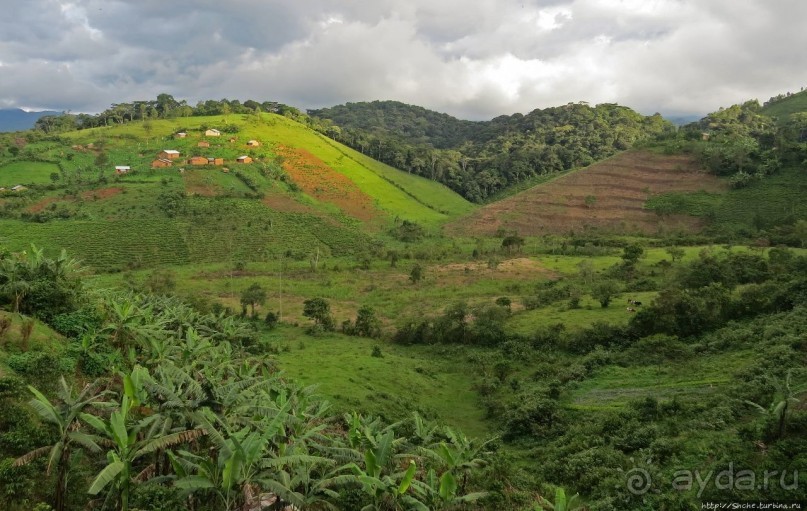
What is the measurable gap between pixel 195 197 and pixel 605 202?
244ft

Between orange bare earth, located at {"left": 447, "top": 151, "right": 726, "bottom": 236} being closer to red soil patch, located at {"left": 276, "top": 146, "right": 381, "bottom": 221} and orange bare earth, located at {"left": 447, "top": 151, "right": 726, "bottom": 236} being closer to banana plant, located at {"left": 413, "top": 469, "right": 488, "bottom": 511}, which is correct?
red soil patch, located at {"left": 276, "top": 146, "right": 381, "bottom": 221}

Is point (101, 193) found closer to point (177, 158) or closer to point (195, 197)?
point (195, 197)

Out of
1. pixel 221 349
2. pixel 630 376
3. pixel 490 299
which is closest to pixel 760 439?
pixel 630 376

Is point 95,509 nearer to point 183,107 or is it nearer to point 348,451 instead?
point 348,451

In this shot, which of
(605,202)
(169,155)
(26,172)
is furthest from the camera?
(169,155)

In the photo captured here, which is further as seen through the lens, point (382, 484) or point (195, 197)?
point (195, 197)

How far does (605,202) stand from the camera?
298 feet

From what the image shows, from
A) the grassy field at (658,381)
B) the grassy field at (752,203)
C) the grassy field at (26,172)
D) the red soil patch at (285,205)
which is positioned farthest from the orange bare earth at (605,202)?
the grassy field at (26,172)

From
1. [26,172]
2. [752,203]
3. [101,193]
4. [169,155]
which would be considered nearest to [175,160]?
[169,155]

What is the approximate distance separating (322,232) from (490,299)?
39017mm

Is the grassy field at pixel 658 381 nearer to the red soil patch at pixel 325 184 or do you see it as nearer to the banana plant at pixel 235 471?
the banana plant at pixel 235 471

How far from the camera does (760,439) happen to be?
14711 mm

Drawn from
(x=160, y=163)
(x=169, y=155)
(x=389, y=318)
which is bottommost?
(x=389, y=318)

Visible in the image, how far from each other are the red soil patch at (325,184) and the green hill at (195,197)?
0.84 ft
